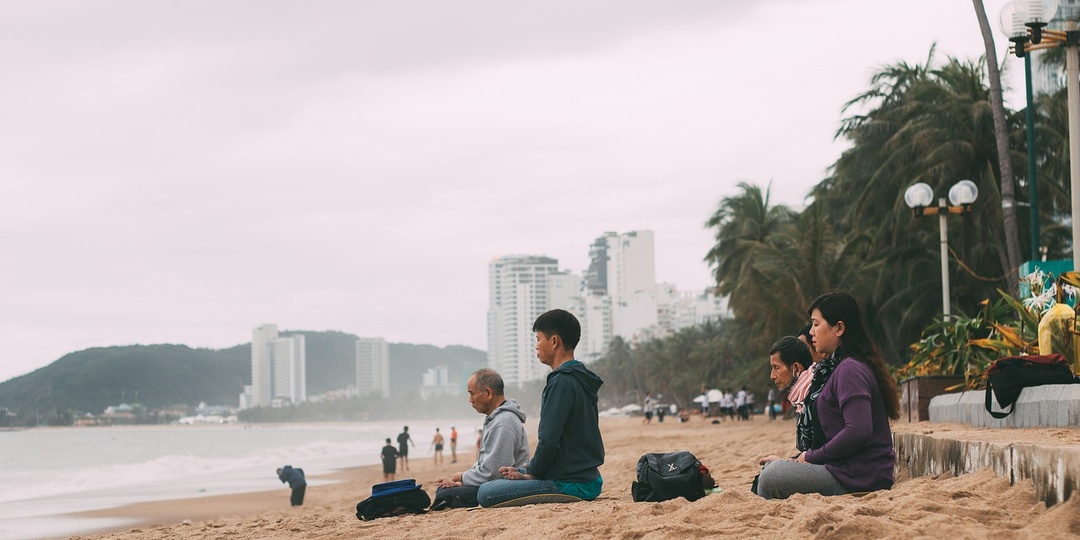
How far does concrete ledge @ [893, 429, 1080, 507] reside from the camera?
320 centimetres

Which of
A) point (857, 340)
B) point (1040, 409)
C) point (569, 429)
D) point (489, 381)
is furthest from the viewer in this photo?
point (489, 381)

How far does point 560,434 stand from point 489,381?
0.73 metres

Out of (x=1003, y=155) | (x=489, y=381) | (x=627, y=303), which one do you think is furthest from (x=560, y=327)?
(x=627, y=303)

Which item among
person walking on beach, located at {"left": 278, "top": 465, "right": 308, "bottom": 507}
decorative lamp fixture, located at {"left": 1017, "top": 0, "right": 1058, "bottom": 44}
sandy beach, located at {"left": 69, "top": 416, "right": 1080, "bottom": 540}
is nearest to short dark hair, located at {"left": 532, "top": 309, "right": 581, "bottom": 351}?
sandy beach, located at {"left": 69, "top": 416, "right": 1080, "bottom": 540}

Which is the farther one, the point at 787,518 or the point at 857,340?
the point at 857,340

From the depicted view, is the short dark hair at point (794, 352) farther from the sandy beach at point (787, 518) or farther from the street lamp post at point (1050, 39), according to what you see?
the street lamp post at point (1050, 39)

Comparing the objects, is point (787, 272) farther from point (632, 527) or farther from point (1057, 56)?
point (632, 527)

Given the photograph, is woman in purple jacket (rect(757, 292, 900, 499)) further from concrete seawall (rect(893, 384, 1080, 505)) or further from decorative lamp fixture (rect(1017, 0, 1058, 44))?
decorative lamp fixture (rect(1017, 0, 1058, 44))

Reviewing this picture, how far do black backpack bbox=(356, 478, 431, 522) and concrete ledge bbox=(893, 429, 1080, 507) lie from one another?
2.85 meters

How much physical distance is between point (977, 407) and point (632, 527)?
3.75 meters

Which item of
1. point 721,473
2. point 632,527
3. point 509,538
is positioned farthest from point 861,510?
point 721,473

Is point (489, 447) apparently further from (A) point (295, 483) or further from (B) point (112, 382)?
(B) point (112, 382)

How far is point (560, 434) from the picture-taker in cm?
550

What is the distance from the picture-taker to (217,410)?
179m
